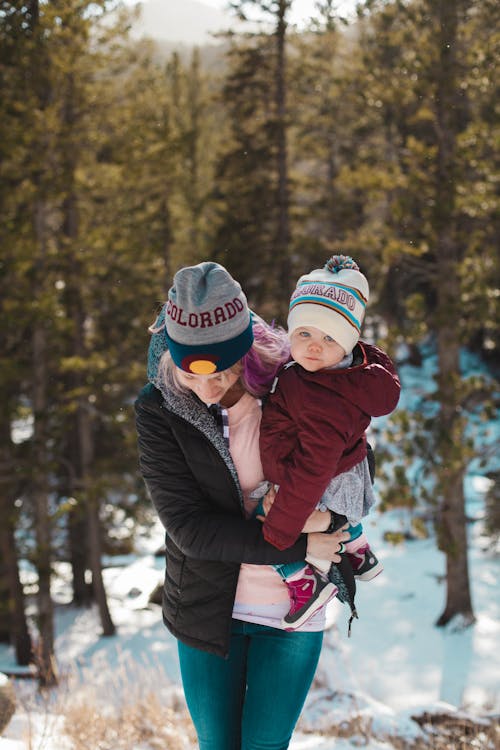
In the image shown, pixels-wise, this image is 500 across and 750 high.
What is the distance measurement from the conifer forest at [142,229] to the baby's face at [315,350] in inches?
277

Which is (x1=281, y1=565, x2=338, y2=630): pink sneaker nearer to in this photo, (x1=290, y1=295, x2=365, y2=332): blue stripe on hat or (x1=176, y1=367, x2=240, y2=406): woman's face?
(x1=176, y1=367, x2=240, y2=406): woman's face

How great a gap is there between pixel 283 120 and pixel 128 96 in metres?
3.48

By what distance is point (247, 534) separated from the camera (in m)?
2.32

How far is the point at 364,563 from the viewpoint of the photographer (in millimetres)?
2723

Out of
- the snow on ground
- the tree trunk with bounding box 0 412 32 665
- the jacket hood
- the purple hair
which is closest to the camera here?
the jacket hood

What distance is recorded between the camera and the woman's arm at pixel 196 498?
2.30 m

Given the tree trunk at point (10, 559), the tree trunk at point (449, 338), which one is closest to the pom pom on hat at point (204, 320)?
the tree trunk at point (449, 338)

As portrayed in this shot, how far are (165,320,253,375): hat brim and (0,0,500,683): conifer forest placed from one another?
7.15 metres

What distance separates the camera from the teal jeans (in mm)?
2453

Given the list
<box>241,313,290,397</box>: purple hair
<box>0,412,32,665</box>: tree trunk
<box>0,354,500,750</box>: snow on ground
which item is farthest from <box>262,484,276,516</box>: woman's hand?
<box>0,412,32,665</box>: tree trunk

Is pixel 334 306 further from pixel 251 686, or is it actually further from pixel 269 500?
pixel 251 686

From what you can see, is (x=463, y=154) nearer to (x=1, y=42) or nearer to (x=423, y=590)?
(x=1, y=42)

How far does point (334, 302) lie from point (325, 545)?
0.84m

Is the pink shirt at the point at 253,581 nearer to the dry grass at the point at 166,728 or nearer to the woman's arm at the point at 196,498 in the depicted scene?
the woman's arm at the point at 196,498
